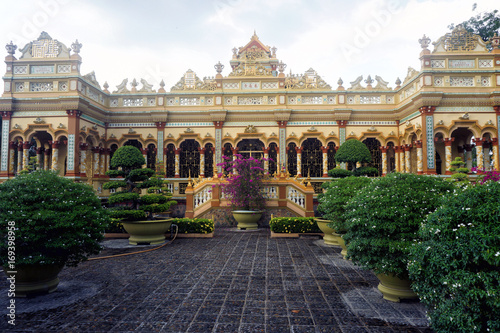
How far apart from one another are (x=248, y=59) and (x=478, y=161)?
46.1 feet

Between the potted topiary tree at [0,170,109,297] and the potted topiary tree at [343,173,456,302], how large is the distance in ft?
14.6

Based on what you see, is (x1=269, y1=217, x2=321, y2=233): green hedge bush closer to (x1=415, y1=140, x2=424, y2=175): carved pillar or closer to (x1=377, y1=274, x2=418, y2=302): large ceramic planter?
(x1=377, y1=274, x2=418, y2=302): large ceramic planter

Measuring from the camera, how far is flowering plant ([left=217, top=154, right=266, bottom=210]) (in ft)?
40.2

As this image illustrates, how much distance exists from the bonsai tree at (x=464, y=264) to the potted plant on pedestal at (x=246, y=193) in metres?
9.09

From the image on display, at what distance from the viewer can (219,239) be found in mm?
9914

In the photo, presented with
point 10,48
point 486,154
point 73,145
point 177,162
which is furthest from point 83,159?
point 486,154

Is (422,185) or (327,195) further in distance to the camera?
(327,195)

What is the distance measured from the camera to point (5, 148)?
50.1 ft

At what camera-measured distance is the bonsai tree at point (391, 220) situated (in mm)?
4223

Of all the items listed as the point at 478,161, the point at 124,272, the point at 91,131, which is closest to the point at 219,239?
the point at 124,272

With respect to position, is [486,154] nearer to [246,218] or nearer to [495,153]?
[495,153]

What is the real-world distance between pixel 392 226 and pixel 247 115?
14.4m

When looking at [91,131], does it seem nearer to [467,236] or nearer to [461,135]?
[467,236]

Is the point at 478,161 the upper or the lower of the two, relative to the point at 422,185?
upper
